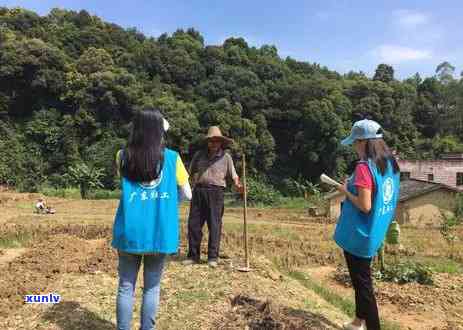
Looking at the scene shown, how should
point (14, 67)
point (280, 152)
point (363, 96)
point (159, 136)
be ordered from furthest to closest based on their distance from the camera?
point (363, 96), point (280, 152), point (14, 67), point (159, 136)

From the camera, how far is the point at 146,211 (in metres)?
2.76

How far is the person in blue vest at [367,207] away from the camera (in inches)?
121

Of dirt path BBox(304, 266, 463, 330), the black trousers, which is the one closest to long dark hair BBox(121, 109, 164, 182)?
the black trousers

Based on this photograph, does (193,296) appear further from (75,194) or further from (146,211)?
(75,194)

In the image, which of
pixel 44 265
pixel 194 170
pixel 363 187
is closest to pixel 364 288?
pixel 363 187

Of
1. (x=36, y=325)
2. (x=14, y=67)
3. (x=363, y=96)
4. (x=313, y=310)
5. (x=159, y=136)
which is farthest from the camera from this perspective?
(x=363, y=96)

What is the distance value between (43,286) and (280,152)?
103 feet

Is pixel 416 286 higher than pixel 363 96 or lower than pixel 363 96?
lower

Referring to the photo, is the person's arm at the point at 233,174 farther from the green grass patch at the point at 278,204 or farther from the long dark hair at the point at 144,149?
the green grass patch at the point at 278,204

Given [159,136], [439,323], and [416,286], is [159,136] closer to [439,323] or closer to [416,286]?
[439,323]

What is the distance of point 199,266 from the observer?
16.6 ft

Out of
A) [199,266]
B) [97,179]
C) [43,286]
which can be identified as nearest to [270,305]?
[199,266]

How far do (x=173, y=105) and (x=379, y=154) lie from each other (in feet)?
93.5

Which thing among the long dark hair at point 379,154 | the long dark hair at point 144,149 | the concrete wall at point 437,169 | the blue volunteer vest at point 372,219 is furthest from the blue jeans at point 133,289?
the concrete wall at point 437,169
